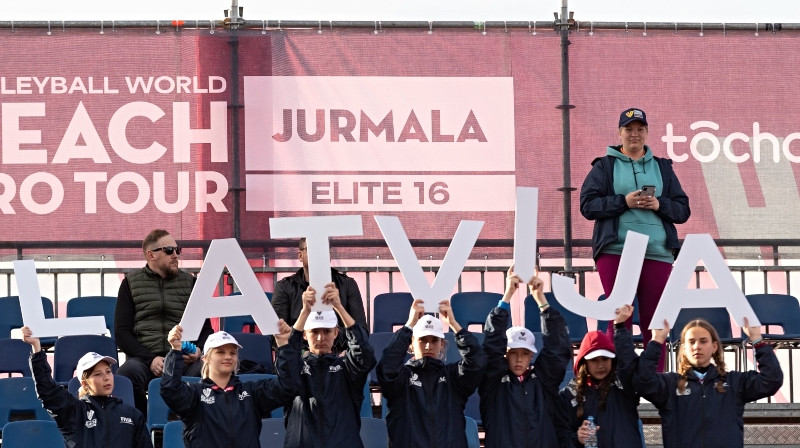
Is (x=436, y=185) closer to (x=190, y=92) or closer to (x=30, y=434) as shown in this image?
(x=190, y=92)

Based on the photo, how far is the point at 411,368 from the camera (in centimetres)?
864

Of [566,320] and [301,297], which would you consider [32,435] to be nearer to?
[301,297]

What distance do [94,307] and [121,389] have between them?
2.06 m

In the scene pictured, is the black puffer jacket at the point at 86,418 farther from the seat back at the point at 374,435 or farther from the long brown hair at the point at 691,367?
the long brown hair at the point at 691,367

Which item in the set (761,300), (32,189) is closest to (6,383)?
(32,189)

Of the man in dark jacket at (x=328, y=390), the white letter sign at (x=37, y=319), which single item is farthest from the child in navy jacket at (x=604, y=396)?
the white letter sign at (x=37, y=319)

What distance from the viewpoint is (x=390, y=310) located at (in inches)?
437

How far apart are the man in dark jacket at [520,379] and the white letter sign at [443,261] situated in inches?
18.2

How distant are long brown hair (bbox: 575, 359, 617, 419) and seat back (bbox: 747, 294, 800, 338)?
2960mm

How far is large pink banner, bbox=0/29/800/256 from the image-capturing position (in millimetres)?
11750

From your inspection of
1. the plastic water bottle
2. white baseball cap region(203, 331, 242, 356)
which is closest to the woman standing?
the plastic water bottle

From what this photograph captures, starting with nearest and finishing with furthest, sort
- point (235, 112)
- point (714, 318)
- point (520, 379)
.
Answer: point (520, 379)
point (714, 318)
point (235, 112)

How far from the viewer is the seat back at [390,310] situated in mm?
11031

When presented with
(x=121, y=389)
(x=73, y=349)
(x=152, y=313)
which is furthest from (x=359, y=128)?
(x=121, y=389)
